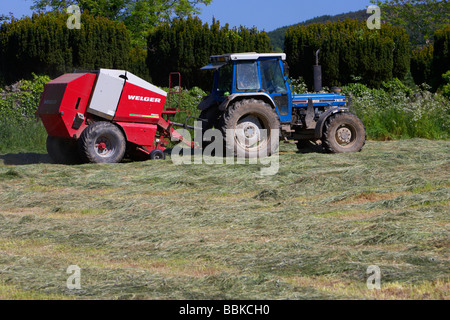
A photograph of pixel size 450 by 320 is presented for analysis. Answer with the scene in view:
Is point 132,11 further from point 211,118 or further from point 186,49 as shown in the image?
point 211,118

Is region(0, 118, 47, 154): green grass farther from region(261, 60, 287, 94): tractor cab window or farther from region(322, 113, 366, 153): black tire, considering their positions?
region(322, 113, 366, 153): black tire

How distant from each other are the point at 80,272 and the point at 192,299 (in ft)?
3.77

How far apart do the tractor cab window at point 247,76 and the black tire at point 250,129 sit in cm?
32

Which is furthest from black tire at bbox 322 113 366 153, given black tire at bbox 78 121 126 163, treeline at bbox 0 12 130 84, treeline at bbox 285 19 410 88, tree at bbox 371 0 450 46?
tree at bbox 371 0 450 46

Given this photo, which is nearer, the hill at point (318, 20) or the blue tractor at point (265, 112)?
the blue tractor at point (265, 112)

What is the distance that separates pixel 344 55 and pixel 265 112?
947 centimetres

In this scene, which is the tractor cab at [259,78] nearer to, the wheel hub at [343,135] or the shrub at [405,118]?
the wheel hub at [343,135]

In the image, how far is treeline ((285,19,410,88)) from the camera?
20.2m

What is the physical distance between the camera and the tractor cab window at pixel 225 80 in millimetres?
12148

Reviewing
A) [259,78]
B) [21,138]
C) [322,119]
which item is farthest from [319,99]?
[21,138]

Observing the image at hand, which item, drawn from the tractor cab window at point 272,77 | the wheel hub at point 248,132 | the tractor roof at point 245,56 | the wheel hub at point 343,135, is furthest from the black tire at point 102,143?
the wheel hub at point 343,135

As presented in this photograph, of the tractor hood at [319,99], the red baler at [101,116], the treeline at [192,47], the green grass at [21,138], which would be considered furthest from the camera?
the treeline at [192,47]

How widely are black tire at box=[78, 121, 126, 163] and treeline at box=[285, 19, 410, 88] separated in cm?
992

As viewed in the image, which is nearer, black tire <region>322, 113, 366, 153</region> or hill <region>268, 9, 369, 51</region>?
black tire <region>322, 113, 366, 153</region>
